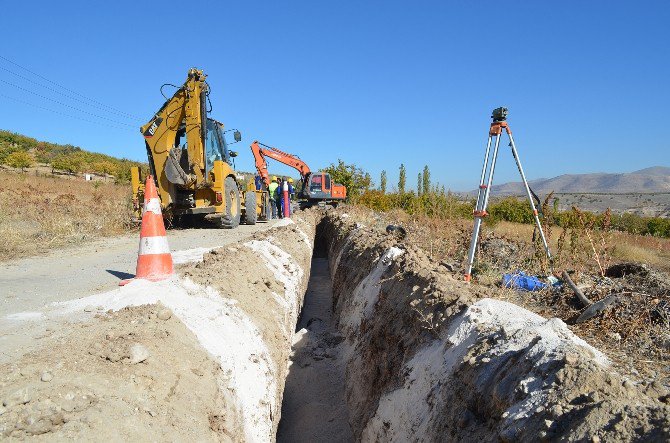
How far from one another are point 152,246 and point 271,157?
1376 centimetres

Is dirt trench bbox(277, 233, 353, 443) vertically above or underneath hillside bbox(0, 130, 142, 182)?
underneath

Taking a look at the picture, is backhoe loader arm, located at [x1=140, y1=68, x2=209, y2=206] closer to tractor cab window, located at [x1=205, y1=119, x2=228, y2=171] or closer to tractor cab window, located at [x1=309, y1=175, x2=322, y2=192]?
tractor cab window, located at [x1=205, y1=119, x2=228, y2=171]

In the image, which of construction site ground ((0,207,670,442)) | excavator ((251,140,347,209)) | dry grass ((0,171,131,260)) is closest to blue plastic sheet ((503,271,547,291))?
construction site ground ((0,207,670,442))

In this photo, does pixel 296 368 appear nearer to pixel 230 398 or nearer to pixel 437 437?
pixel 230 398

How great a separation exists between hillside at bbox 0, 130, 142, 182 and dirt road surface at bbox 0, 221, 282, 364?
27.1 metres

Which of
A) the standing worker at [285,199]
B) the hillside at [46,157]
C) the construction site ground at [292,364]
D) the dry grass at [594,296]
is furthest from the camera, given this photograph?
the hillside at [46,157]

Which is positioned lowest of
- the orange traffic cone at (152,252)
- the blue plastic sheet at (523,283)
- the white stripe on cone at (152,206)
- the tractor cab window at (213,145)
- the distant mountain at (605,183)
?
the blue plastic sheet at (523,283)

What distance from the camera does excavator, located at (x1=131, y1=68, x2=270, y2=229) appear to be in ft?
30.3

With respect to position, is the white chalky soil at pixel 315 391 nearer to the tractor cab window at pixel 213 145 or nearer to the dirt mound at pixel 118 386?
the dirt mound at pixel 118 386

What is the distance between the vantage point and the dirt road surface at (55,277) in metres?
2.80

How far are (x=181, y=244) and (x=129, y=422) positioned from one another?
5.85 m

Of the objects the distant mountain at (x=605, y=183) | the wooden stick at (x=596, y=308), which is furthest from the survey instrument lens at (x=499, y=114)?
the distant mountain at (x=605, y=183)

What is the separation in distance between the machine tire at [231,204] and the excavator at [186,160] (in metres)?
0.02

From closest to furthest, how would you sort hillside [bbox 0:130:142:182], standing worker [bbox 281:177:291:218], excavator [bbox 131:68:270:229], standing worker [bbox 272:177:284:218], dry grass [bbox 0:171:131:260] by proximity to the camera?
dry grass [bbox 0:171:131:260] → excavator [bbox 131:68:270:229] → standing worker [bbox 281:177:291:218] → standing worker [bbox 272:177:284:218] → hillside [bbox 0:130:142:182]
